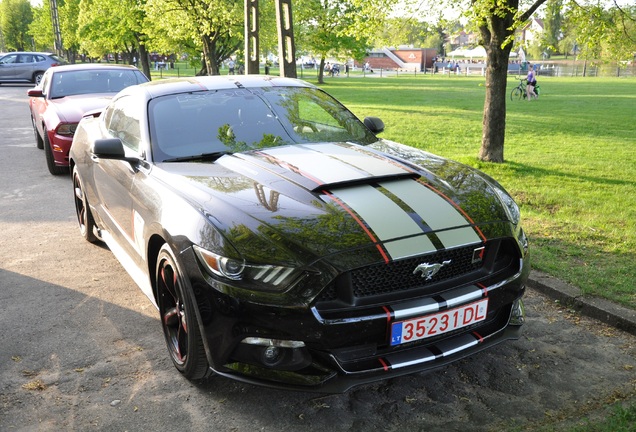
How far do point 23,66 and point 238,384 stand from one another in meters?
33.7

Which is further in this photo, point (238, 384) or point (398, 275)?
point (238, 384)

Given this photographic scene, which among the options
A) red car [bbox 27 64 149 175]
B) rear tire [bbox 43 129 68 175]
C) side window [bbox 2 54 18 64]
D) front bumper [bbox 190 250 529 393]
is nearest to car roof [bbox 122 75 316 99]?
front bumper [bbox 190 250 529 393]

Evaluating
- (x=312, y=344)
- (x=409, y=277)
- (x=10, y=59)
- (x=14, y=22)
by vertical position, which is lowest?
(x=312, y=344)

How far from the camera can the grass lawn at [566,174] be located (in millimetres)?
5176

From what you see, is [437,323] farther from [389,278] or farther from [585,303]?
[585,303]

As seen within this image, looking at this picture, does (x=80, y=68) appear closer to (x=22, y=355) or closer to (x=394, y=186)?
(x=22, y=355)

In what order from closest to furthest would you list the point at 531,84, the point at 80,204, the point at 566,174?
the point at 80,204
the point at 566,174
the point at 531,84

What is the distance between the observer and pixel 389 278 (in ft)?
9.70

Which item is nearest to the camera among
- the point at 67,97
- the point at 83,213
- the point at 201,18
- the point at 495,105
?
the point at 83,213

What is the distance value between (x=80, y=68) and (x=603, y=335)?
31.2ft

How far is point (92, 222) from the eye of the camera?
19.2 feet

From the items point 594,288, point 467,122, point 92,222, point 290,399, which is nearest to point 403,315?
point 290,399

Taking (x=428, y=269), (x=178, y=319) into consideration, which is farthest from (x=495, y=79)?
(x=178, y=319)

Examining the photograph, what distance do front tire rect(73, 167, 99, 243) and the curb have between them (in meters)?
3.97
